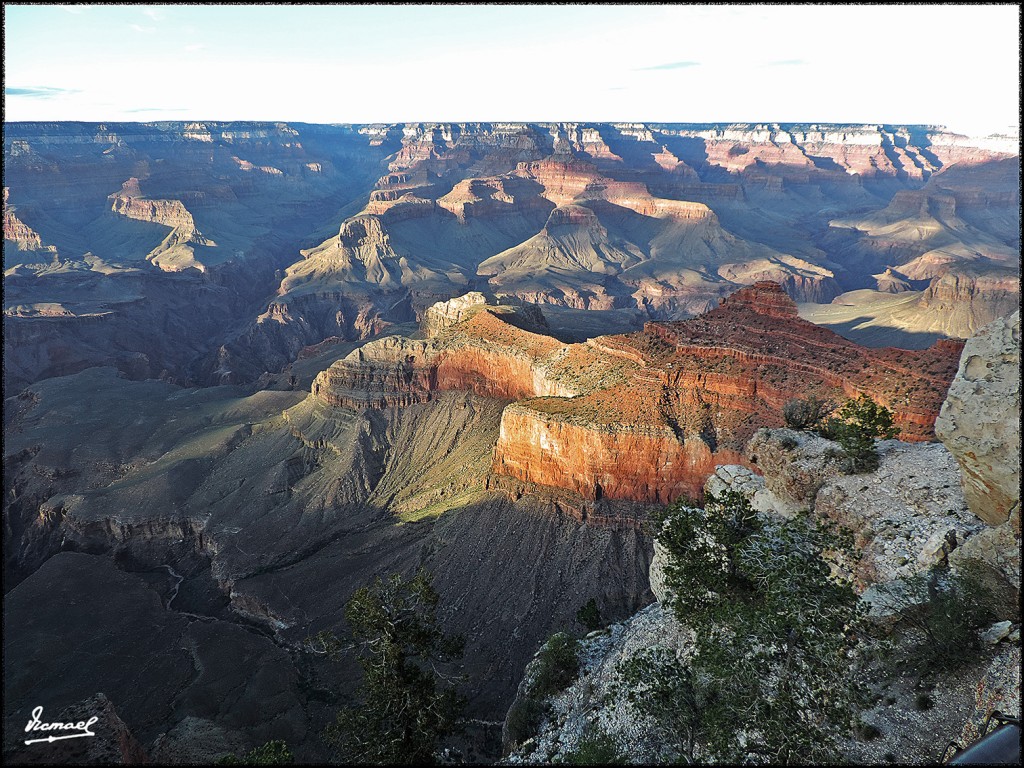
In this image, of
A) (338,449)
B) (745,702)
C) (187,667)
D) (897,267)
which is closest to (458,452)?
(338,449)

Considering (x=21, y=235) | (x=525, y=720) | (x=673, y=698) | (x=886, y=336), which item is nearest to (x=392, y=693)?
(x=525, y=720)

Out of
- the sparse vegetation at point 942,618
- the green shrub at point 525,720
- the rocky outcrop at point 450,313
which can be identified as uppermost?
the sparse vegetation at point 942,618

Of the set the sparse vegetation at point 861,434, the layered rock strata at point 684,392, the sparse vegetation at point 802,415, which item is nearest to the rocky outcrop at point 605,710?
the sparse vegetation at point 861,434

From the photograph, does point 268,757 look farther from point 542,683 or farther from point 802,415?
point 802,415

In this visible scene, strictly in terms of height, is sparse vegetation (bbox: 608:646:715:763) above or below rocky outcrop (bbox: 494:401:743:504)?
above

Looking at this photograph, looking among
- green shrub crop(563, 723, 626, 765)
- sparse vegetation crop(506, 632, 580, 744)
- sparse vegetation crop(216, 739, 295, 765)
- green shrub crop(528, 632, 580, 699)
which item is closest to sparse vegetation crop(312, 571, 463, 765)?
sparse vegetation crop(216, 739, 295, 765)

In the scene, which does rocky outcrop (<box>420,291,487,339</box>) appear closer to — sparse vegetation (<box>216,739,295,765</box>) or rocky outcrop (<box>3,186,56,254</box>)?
sparse vegetation (<box>216,739,295,765</box>)

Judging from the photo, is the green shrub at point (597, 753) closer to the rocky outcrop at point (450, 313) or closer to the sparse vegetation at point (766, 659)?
the sparse vegetation at point (766, 659)
